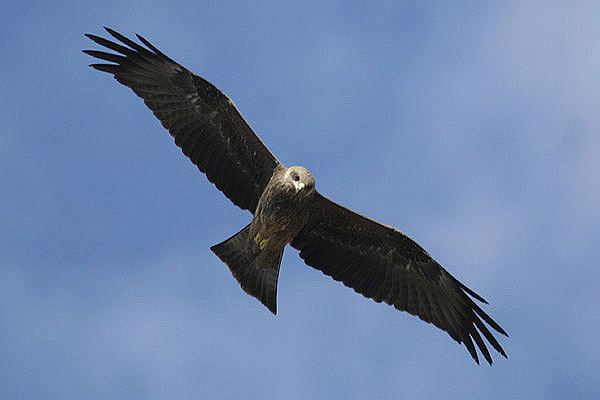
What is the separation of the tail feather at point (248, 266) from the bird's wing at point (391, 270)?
0.58 metres

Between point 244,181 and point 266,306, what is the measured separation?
1688 mm

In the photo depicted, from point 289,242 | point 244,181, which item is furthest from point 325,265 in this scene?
point 244,181

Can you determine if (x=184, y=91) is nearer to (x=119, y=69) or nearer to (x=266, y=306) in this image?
(x=119, y=69)

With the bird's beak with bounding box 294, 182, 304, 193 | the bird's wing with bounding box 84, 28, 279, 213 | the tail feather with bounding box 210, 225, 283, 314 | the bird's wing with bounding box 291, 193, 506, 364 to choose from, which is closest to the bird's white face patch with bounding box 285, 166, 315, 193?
the bird's beak with bounding box 294, 182, 304, 193

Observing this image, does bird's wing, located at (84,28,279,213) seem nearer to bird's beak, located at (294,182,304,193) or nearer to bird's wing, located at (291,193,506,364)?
bird's beak, located at (294,182,304,193)

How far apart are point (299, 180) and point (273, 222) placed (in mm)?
658


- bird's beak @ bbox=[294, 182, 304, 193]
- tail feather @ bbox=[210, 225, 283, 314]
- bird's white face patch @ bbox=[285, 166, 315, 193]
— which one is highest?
bird's white face patch @ bbox=[285, 166, 315, 193]

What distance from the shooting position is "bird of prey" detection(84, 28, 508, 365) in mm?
12797

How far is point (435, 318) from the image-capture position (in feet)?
45.5

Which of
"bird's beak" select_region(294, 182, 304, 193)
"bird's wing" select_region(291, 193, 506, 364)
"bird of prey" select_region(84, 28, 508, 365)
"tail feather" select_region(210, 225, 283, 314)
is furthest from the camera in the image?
"bird's wing" select_region(291, 193, 506, 364)

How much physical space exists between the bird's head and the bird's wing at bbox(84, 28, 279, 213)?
0.61m

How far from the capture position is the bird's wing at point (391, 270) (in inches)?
531

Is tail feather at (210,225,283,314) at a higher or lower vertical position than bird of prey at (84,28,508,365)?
lower

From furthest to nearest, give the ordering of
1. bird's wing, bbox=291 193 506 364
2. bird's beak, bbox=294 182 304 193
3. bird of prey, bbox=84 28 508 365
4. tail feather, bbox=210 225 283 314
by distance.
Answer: bird's wing, bbox=291 193 506 364, tail feather, bbox=210 225 283 314, bird of prey, bbox=84 28 508 365, bird's beak, bbox=294 182 304 193
